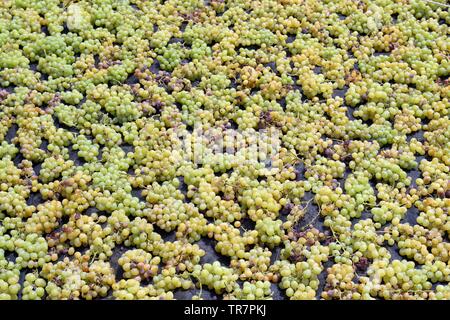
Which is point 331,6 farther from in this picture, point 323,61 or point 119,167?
point 119,167

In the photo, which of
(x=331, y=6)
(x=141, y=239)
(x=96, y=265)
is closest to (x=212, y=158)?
(x=141, y=239)

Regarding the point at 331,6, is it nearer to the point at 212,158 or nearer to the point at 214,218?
the point at 212,158

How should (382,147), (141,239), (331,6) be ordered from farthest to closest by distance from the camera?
(331,6)
(382,147)
(141,239)

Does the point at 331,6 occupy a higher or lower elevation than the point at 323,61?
higher

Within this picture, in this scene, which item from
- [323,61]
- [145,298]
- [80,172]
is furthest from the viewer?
[323,61]

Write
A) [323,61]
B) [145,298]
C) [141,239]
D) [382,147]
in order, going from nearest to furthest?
[145,298]
[141,239]
[382,147]
[323,61]

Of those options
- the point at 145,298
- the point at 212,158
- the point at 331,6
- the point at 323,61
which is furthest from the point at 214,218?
the point at 331,6
